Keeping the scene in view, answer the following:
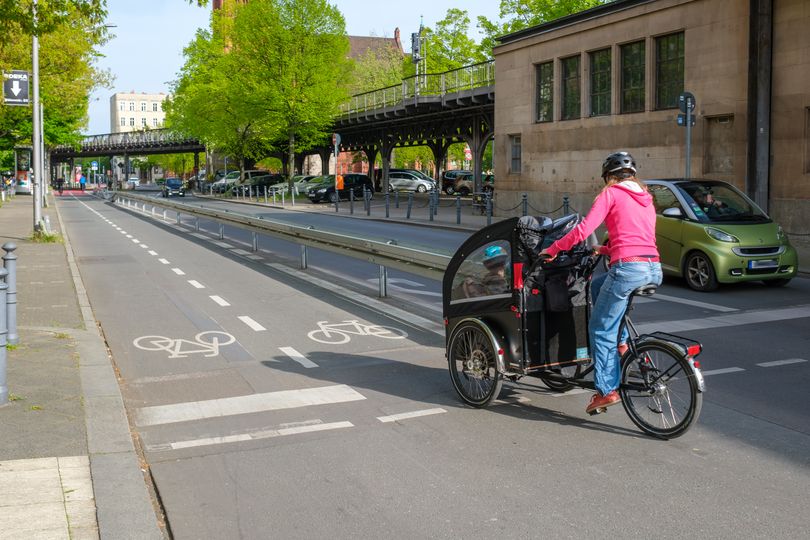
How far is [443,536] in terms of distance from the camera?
13.6ft

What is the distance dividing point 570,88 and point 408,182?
3110cm

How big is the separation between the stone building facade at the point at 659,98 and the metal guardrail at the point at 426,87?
16.4 ft

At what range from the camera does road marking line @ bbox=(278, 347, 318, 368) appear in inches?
324

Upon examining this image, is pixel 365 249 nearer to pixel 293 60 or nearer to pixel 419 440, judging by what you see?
pixel 419 440

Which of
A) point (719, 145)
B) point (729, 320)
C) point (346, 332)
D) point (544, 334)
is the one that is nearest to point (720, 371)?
point (544, 334)

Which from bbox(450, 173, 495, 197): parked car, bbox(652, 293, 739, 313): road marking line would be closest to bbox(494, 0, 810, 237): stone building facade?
bbox(652, 293, 739, 313): road marking line

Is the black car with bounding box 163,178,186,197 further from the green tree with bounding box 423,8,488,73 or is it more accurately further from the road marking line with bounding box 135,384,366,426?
the road marking line with bounding box 135,384,366,426

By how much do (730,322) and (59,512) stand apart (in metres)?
8.19

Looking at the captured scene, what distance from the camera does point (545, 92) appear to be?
3203 centimetres

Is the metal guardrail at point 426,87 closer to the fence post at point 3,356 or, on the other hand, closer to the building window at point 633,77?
the building window at point 633,77

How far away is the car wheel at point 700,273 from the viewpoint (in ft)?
42.5

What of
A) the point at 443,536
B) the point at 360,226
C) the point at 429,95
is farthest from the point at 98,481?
the point at 429,95

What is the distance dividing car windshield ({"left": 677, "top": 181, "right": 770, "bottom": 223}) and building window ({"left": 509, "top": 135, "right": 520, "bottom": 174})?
19.6 metres

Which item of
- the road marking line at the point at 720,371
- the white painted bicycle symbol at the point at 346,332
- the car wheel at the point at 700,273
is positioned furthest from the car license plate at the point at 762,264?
the white painted bicycle symbol at the point at 346,332
